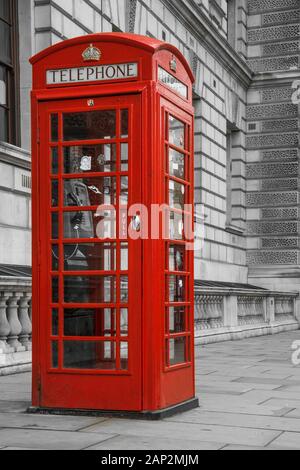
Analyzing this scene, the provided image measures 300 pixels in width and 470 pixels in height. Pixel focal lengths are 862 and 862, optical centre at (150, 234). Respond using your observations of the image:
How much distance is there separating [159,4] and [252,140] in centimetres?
759

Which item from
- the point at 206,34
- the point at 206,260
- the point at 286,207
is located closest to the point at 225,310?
the point at 206,260

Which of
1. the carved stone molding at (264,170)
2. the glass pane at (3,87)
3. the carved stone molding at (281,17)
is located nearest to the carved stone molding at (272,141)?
the carved stone molding at (264,170)

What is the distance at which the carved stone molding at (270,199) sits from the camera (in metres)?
24.0

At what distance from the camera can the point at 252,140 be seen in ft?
79.7

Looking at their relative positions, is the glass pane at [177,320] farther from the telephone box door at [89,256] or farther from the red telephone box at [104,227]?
the telephone box door at [89,256]

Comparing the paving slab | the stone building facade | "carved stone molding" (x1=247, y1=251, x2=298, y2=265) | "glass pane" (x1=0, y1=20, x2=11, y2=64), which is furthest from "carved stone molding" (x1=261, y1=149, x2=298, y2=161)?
the paving slab

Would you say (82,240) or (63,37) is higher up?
(63,37)

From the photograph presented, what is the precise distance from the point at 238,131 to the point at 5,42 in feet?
42.1

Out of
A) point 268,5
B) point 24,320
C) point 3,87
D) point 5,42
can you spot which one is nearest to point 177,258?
point 24,320

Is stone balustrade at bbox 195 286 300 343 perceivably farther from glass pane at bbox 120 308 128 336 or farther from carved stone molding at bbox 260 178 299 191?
glass pane at bbox 120 308 128 336

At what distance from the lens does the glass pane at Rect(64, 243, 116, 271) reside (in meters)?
5.86

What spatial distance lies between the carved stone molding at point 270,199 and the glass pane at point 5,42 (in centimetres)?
1342
